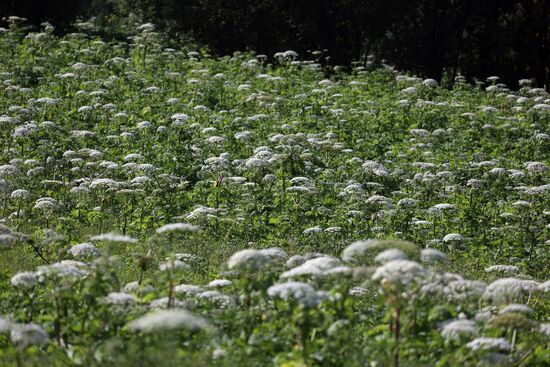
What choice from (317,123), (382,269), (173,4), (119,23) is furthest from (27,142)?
(119,23)

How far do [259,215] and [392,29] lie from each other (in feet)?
56.5

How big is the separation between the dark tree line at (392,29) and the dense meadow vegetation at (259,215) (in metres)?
4.51

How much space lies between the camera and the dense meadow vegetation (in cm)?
595

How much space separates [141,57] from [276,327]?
15.9 m

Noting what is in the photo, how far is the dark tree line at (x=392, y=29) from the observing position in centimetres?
2750

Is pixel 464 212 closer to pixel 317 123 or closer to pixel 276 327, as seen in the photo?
pixel 317 123

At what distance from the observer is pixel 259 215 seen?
12430mm

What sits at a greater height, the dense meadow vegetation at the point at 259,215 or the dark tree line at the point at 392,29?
the dark tree line at the point at 392,29

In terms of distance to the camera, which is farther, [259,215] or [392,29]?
[392,29]

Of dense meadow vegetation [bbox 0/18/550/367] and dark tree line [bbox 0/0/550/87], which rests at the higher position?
dark tree line [bbox 0/0/550/87]

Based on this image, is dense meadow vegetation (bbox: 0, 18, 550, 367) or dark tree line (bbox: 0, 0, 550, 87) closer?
dense meadow vegetation (bbox: 0, 18, 550, 367)

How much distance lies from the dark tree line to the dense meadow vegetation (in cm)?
451

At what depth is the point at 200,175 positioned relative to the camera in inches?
525

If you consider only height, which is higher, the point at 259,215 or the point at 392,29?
the point at 392,29
